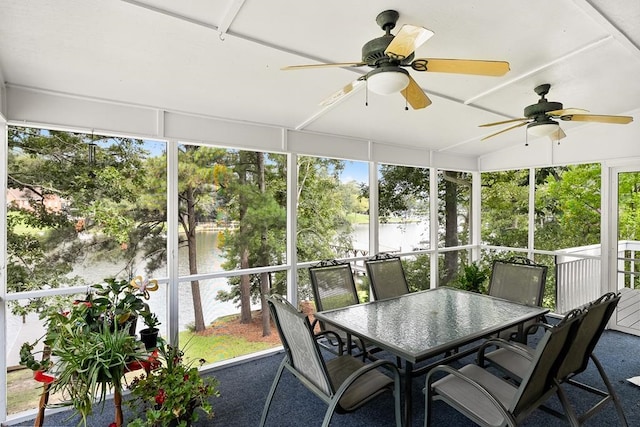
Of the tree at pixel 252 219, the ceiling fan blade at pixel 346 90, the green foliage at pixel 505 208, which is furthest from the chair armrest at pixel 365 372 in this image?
the green foliage at pixel 505 208

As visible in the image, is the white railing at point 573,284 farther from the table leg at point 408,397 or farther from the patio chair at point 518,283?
the table leg at point 408,397

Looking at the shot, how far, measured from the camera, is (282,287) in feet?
13.5

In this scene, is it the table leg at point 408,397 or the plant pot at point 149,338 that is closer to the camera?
the table leg at point 408,397

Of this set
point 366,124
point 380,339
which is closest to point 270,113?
point 366,124

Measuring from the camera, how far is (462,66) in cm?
195

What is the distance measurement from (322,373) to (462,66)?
1994 mm

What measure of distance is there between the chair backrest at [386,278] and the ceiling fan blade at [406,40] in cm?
237

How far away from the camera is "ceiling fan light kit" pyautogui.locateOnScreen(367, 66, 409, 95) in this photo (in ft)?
6.33

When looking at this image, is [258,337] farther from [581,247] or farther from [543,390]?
[581,247]

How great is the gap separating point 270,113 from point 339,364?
2.50m

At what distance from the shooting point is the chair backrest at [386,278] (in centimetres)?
365

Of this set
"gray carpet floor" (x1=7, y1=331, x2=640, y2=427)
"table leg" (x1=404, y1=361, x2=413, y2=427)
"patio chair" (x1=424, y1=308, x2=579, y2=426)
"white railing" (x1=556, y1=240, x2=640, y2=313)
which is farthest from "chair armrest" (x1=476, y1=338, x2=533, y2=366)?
"white railing" (x1=556, y1=240, x2=640, y2=313)

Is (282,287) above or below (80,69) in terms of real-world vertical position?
below

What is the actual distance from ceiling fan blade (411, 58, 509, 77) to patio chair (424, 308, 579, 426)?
4.81 ft
